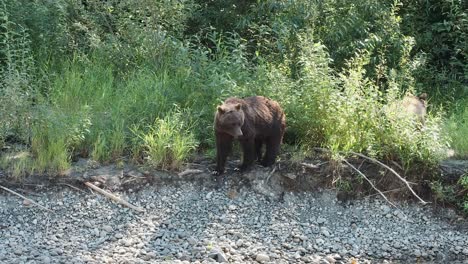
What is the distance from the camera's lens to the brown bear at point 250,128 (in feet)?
26.1

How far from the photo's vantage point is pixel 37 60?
34.0ft

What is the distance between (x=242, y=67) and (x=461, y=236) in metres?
3.52

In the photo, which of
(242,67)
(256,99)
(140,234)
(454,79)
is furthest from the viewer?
(454,79)

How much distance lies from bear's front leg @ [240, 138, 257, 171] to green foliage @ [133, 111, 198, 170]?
2.03 feet

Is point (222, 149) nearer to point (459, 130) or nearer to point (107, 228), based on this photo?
point (107, 228)

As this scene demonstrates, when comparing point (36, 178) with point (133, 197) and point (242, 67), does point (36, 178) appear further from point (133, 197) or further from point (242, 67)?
point (242, 67)

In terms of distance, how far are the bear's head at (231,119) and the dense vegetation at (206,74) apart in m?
0.65

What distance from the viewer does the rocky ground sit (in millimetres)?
7168

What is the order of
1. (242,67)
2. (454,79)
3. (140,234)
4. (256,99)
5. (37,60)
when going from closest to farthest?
(140,234) → (256,99) → (242,67) → (37,60) → (454,79)

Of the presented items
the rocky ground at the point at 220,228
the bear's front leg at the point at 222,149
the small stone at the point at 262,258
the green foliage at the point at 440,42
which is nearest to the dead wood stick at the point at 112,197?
the rocky ground at the point at 220,228

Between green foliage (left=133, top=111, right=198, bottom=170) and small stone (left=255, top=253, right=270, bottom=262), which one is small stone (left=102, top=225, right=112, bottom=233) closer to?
green foliage (left=133, top=111, right=198, bottom=170)

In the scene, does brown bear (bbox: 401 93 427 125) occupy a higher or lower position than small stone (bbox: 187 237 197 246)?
higher

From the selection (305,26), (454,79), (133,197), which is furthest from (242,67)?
(454,79)

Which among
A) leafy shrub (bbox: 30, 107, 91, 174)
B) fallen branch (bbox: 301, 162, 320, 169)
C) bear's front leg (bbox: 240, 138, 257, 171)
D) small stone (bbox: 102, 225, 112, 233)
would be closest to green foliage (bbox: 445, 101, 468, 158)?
fallen branch (bbox: 301, 162, 320, 169)
